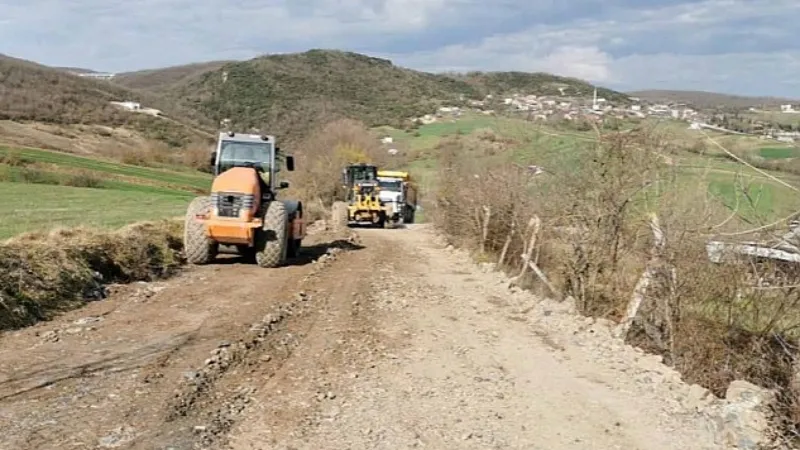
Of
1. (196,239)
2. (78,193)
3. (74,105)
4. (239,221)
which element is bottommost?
(78,193)

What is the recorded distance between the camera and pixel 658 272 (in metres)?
11.5

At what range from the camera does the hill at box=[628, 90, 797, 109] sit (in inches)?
303

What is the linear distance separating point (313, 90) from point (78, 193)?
65325mm

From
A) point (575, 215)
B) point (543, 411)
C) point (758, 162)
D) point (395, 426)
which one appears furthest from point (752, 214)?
point (575, 215)

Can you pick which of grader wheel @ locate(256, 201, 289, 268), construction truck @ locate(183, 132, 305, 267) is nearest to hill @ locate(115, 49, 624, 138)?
construction truck @ locate(183, 132, 305, 267)

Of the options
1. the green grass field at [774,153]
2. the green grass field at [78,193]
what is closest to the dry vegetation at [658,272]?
the green grass field at [774,153]

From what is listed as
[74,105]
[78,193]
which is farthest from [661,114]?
[74,105]

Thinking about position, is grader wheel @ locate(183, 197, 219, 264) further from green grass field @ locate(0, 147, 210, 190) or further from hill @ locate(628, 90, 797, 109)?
green grass field @ locate(0, 147, 210, 190)

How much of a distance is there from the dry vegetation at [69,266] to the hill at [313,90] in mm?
60831

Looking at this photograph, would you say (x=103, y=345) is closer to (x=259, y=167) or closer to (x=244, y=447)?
(x=244, y=447)

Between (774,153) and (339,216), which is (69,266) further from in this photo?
(339,216)

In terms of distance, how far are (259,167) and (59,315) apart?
7.85m

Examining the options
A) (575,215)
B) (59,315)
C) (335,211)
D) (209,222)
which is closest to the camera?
(59,315)

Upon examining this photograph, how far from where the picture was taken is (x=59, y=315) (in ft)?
36.7
